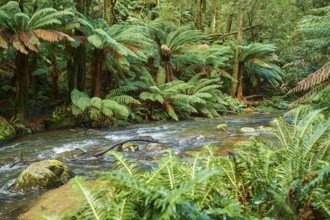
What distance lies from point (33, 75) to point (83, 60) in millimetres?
1598

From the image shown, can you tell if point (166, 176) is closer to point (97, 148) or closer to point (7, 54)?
point (97, 148)

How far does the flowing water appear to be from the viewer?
3994 mm

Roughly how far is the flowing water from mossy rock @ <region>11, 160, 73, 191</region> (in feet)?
0.47

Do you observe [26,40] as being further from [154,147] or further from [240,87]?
[240,87]

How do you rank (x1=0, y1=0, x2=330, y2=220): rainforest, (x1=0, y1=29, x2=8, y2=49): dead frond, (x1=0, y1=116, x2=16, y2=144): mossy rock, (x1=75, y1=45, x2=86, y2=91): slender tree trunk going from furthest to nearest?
(x1=75, y1=45, x2=86, y2=91): slender tree trunk, (x1=0, y1=116, x2=16, y2=144): mossy rock, (x1=0, y1=29, x2=8, y2=49): dead frond, (x1=0, y1=0, x2=330, y2=220): rainforest

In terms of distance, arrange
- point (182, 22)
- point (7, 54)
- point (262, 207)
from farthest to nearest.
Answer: point (182, 22) < point (7, 54) < point (262, 207)

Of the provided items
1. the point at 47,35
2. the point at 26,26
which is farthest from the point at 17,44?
the point at 26,26

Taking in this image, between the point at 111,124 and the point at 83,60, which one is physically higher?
the point at 83,60

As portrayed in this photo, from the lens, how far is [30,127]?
26.4 feet

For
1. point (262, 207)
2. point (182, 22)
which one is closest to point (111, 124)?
point (262, 207)

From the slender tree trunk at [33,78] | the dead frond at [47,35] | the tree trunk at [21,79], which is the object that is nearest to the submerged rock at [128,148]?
the dead frond at [47,35]

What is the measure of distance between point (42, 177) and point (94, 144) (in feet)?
8.54

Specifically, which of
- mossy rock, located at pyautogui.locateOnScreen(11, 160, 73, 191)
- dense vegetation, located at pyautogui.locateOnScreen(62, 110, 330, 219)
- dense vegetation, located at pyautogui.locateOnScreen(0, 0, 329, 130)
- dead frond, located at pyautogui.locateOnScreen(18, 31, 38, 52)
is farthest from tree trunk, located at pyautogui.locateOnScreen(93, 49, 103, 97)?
dense vegetation, located at pyautogui.locateOnScreen(62, 110, 330, 219)

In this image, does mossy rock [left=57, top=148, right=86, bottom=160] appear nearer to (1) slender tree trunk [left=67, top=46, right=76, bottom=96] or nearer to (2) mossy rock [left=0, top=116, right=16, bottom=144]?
(2) mossy rock [left=0, top=116, right=16, bottom=144]
